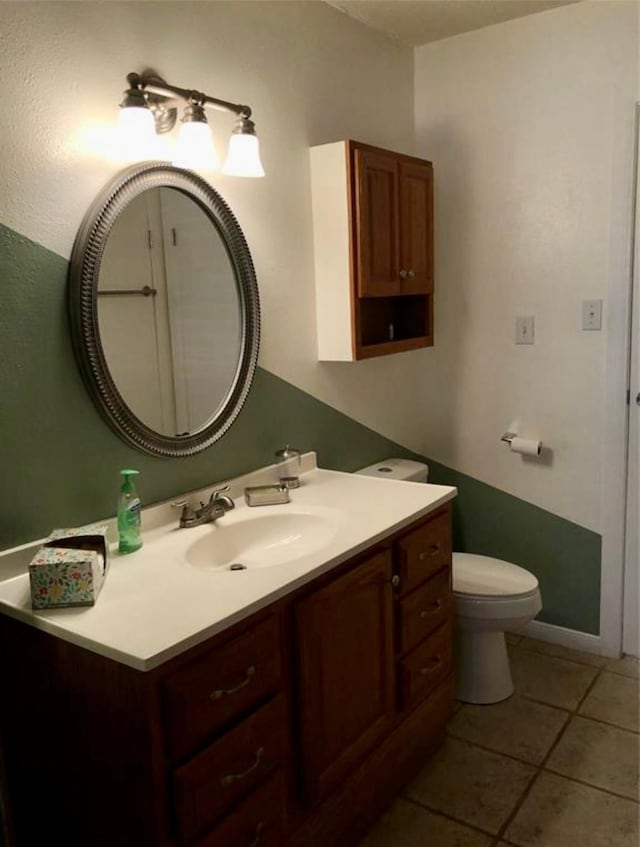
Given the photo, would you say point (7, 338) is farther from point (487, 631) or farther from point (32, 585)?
point (487, 631)

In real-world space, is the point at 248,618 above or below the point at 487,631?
above

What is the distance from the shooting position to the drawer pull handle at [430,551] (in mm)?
1942

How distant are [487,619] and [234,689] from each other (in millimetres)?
1205

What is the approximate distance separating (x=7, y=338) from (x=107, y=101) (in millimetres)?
611

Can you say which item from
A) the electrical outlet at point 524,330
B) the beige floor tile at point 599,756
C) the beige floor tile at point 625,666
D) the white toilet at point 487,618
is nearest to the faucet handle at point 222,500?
the white toilet at point 487,618

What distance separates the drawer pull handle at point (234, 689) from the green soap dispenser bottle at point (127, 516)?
0.45m

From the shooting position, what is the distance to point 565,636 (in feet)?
9.00

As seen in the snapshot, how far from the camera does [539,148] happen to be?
2533 millimetres

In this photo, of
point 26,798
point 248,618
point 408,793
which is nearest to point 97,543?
point 248,618

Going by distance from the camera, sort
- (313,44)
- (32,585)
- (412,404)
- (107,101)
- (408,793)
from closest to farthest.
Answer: (32,585) → (107,101) → (408,793) → (313,44) → (412,404)

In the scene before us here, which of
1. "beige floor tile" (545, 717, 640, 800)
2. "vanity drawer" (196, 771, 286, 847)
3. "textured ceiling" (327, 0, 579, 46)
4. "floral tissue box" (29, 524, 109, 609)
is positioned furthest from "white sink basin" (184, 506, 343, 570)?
"textured ceiling" (327, 0, 579, 46)

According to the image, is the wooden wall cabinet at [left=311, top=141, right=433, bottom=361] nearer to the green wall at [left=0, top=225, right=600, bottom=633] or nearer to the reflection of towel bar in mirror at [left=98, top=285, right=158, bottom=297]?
the green wall at [left=0, top=225, right=600, bottom=633]

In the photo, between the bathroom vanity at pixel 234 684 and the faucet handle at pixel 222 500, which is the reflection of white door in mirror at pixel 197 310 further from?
the bathroom vanity at pixel 234 684

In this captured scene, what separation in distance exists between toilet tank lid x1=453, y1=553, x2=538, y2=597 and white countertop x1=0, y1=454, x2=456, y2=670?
1.57 ft
